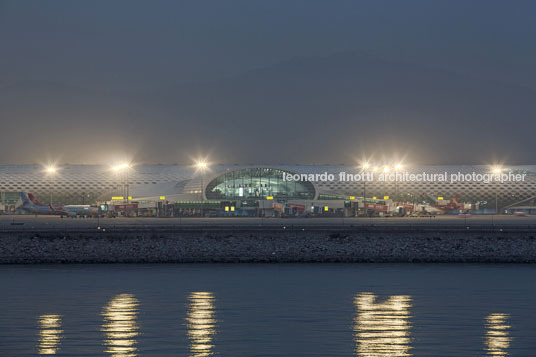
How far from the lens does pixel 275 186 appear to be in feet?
582

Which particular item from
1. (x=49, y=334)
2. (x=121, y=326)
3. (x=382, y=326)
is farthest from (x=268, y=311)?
(x=49, y=334)

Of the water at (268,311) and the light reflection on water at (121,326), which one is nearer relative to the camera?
the light reflection on water at (121,326)

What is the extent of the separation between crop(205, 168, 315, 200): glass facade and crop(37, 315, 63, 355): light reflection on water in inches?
5088

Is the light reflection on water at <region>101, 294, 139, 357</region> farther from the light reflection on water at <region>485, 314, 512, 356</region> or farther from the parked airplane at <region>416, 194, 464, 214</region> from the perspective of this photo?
the parked airplane at <region>416, 194, 464, 214</region>

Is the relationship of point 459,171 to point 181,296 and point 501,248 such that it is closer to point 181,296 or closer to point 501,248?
point 501,248

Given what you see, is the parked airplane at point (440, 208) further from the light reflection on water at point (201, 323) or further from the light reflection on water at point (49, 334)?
the light reflection on water at point (49, 334)

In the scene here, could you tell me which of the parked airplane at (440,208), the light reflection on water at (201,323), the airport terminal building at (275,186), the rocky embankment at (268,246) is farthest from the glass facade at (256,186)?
the light reflection on water at (201,323)

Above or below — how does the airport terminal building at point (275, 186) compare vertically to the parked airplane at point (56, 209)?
above

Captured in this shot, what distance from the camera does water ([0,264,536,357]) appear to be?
37.7m

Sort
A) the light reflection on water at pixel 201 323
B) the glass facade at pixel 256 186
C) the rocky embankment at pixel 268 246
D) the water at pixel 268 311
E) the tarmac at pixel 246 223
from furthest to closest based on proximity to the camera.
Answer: the glass facade at pixel 256 186
the tarmac at pixel 246 223
the rocky embankment at pixel 268 246
the water at pixel 268 311
the light reflection on water at pixel 201 323

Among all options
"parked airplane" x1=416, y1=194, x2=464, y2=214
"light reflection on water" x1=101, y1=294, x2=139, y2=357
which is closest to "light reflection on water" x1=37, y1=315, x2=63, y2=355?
"light reflection on water" x1=101, y1=294, x2=139, y2=357

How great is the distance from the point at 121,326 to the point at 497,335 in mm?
19947

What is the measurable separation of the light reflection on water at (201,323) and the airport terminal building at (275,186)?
116 m

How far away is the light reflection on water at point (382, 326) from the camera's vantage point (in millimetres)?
36812
